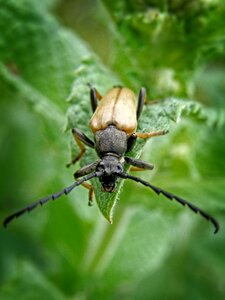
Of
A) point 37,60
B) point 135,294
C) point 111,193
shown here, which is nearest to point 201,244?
point 135,294

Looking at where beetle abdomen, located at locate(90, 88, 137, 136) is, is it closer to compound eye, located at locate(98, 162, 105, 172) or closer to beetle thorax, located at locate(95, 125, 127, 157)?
beetle thorax, located at locate(95, 125, 127, 157)

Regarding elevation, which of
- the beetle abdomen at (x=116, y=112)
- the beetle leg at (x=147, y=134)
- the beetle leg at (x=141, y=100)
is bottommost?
the beetle leg at (x=147, y=134)

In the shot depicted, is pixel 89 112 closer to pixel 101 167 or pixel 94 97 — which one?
pixel 94 97

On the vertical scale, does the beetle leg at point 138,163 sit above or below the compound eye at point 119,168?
above

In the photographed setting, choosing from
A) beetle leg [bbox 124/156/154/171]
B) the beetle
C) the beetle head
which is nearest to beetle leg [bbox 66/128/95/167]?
the beetle

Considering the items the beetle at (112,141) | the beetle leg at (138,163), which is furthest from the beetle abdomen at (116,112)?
the beetle leg at (138,163)

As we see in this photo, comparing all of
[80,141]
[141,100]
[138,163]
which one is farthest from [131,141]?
[141,100]

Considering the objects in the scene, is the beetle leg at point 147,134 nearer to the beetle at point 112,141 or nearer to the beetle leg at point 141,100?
the beetle at point 112,141
